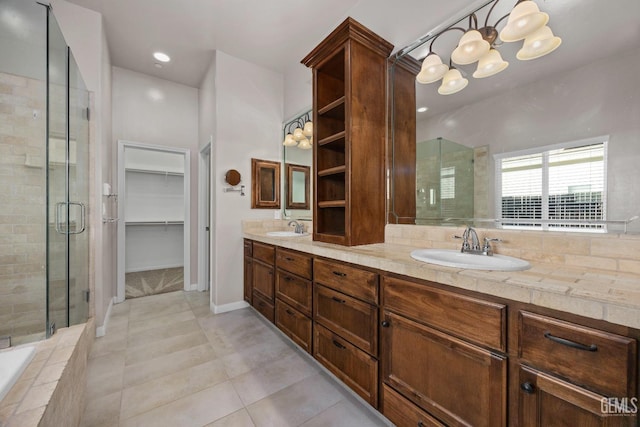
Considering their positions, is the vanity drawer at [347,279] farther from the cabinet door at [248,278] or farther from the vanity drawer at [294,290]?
the cabinet door at [248,278]

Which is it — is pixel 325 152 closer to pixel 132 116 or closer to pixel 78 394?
pixel 78 394

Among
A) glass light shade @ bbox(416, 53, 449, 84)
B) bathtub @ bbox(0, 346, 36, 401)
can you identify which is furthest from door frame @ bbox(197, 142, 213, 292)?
glass light shade @ bbox(416, 53, 449, 84)

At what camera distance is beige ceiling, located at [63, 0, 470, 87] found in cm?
190

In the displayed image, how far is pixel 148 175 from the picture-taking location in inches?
193

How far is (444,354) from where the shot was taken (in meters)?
1.04

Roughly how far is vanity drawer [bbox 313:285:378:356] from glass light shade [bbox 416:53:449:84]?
4.99ft

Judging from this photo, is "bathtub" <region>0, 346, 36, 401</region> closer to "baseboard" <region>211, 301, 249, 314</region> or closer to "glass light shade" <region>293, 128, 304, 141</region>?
"baseboard" <region>211, 301, 249, 314</region>

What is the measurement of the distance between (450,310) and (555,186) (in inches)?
33.6

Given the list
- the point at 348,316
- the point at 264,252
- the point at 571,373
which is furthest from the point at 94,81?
the point at 571,373

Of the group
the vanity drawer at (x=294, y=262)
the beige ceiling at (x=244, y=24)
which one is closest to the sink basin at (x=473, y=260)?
the vanity drawer at (x=294, y=262)

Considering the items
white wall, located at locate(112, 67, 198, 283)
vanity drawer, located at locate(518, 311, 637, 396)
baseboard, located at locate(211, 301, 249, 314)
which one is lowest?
baseboard, located at locate(211, 301, 249, 314)

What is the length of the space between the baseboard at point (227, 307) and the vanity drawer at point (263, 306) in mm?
402

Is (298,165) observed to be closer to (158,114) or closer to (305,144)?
(305,144)

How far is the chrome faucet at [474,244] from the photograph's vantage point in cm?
134
